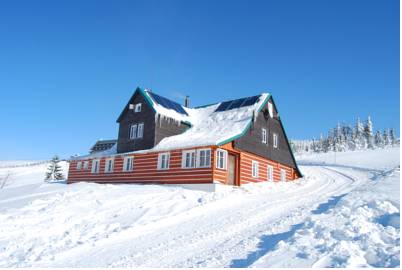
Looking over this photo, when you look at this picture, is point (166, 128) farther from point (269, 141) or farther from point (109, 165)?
point (269, 141)

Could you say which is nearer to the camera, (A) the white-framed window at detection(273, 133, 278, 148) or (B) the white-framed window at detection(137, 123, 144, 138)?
(B) the white-framed window at detection(137, 123, 144, 138)

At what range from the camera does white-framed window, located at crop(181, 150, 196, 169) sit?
71.4 feet

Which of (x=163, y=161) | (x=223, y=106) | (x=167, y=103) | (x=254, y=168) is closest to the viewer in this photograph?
(x=163, y=161)

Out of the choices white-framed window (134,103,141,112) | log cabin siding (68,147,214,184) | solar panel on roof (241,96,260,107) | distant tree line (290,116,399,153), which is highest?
distant tree line (290,116,399,153)

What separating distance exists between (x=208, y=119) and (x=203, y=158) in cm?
733

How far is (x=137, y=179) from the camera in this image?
24844 mm

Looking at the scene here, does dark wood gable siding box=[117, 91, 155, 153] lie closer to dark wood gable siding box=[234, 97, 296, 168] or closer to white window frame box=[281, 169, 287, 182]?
dark wood gable siding box=[234, 97, 296, 168]

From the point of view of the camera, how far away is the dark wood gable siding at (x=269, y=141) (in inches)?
936

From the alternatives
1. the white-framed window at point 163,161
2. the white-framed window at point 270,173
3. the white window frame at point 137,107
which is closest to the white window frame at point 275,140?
the white-framed window at point 270,173

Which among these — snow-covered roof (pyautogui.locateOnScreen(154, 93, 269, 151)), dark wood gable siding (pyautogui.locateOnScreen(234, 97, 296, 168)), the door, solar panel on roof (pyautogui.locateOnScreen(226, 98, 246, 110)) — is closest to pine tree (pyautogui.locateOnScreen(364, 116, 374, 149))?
dark wood gable siding (pyautogui.locateOnScreen(234, 97, 296, 168))

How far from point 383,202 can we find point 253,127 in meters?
15.8

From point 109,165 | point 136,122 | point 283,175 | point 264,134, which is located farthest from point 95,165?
point 283,175

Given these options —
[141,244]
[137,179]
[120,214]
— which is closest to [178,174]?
[137,179]

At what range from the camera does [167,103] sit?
2886cm
